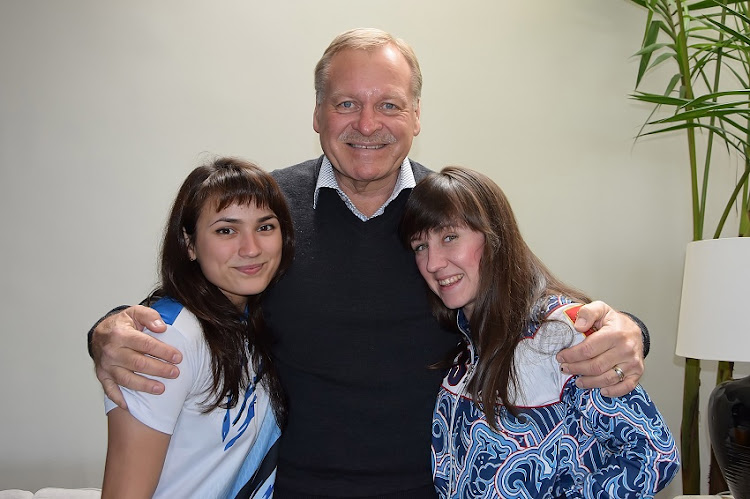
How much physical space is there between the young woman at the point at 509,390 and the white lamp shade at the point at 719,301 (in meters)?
0.79

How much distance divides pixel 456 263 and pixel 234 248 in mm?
513

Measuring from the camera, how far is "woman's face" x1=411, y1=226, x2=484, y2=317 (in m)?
1.61

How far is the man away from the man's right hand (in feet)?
1.34

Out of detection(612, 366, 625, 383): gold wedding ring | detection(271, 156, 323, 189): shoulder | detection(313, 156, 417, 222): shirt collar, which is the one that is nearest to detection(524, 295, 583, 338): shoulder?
detection(612, 366, 625, 383): gold wedding ring

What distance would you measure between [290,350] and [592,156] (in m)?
2.27

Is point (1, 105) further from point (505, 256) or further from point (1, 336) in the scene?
point (505, 256)

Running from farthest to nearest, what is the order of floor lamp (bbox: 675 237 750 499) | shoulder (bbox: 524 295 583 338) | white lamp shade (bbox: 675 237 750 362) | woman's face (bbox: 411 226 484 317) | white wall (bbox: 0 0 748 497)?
white wall (bbox: 0 0 748 497)
white lamp shade (bbox: 675 237 750 362)
floor lamp (bbox: 675 237 750 499)
woman's face (bbox: 411 226 484 317)
shoulder (bbox: 524 295 583 338)

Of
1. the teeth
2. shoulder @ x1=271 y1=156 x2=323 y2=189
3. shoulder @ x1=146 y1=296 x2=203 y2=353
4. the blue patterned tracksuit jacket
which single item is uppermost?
shoulder @ x1=271 y1=156 x2=323 y2=189

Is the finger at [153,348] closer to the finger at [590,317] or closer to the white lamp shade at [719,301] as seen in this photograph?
the finger at [590,317]

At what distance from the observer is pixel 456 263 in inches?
63.4

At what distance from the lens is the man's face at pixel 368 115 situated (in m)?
1.84

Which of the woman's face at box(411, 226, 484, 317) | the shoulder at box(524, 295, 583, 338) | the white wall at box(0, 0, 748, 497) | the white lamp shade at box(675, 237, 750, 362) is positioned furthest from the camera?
the white wall at box(0, 0, 748, 497)

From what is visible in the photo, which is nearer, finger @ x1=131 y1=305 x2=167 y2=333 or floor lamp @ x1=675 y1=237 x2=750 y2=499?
finger @ x1=131 y1=305 x2=167 y2=333

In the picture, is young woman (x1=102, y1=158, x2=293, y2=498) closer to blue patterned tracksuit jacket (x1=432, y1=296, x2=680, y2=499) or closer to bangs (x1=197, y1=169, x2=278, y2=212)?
bangs (x1=197, y1=169, x2=278, y2=212)
